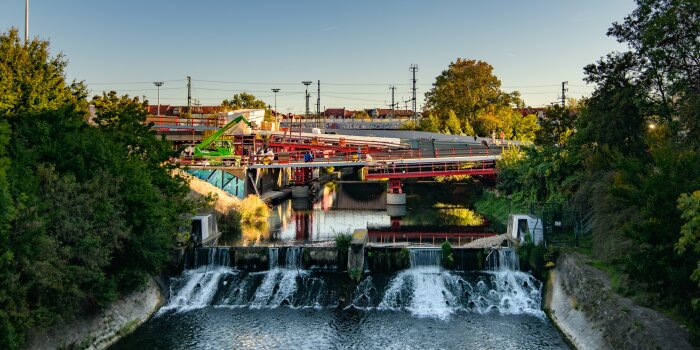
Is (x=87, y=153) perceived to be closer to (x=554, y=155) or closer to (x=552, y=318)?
(x=552, y=318)

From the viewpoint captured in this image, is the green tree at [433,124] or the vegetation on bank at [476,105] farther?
the green tree at [433,124]

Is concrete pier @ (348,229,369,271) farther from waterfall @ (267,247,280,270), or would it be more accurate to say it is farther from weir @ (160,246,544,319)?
waterfall @ (267,247,280,270)

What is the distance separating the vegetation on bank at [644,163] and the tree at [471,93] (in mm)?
47380

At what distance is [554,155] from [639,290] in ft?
72.2

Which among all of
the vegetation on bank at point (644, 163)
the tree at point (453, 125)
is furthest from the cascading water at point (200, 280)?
the tree at point (453, 125)

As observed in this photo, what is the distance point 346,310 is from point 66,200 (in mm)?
12633

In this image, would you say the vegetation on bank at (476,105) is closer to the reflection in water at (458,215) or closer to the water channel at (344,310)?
the reflection in water at (458,215)

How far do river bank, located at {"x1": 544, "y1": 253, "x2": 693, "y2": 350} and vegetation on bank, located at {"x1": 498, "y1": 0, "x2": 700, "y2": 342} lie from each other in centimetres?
69

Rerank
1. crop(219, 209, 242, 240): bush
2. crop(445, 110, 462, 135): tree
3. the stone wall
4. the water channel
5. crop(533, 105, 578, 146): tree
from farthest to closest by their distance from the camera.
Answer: crop(445, 110, 462, 135): tree, crop(533, 105, 578, 146): tree, crop(219, 209, 242, 240): bush, the water channel, the stone wall

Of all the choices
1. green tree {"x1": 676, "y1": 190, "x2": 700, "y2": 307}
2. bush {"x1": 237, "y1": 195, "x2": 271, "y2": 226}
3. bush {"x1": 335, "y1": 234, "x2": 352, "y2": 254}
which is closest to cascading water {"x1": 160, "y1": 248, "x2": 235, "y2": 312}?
bush {"x1": 335, "y1": 234, "x2": 352, "y2": 254}

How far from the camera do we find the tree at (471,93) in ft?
304

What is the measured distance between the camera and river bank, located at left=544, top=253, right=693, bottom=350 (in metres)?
18.3

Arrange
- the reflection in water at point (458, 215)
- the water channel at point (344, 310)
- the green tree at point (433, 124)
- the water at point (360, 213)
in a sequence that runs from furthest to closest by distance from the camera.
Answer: the green tree at point (433, 124)
the reflection in water at point (458, 215)
the water at point (360, 213)
the water channel at point (344, 310)

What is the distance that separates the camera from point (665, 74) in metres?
30.9
